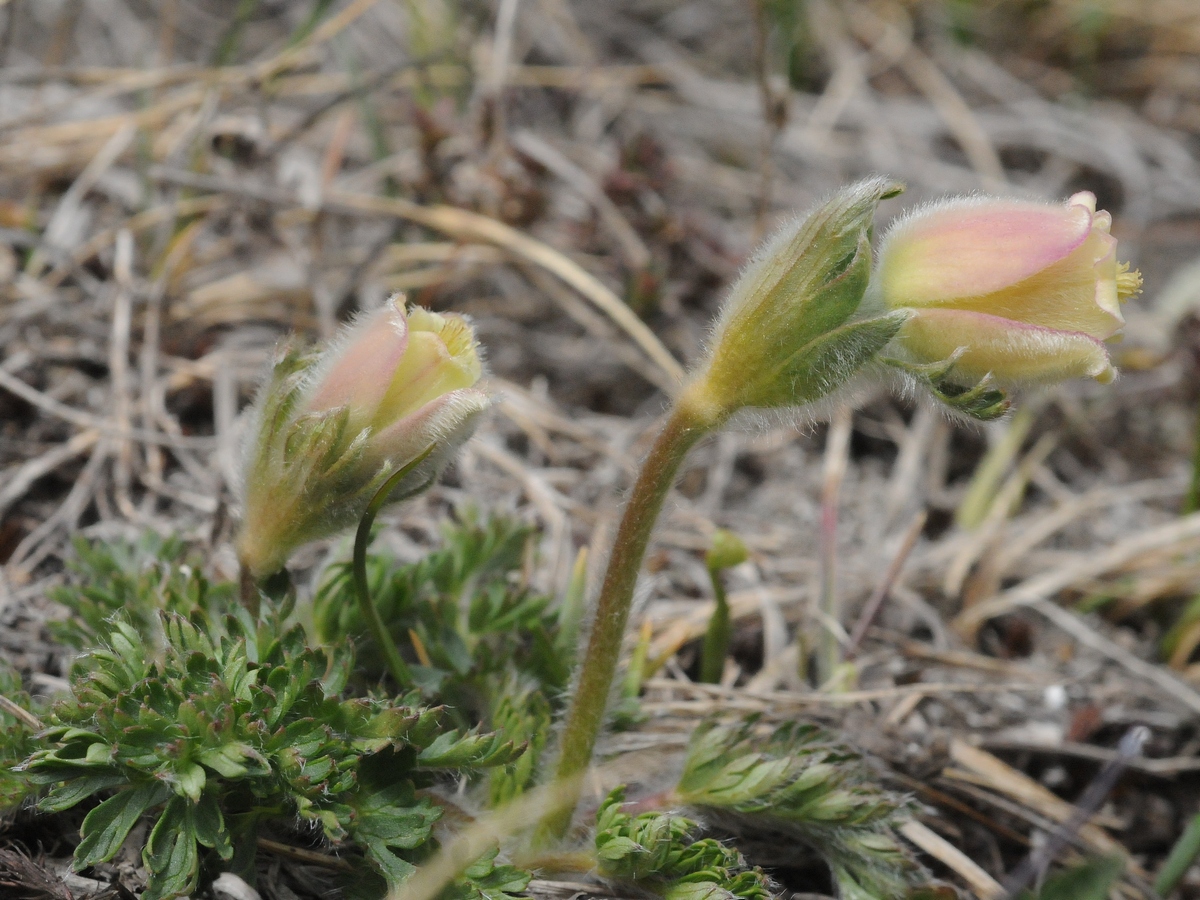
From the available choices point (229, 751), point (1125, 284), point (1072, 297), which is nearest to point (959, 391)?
point (1072, 297)

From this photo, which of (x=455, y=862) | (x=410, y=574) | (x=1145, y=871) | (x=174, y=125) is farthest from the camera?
(x=174, y=125)

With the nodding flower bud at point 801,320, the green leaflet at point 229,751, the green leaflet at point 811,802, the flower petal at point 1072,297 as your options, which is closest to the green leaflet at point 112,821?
the green leaflet at point 229,751

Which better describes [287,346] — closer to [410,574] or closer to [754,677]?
[410,574]

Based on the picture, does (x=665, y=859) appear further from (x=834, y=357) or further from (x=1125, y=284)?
(x=1125, y=284)

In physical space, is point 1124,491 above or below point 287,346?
below

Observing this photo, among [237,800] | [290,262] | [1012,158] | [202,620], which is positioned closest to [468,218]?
[290,262]
